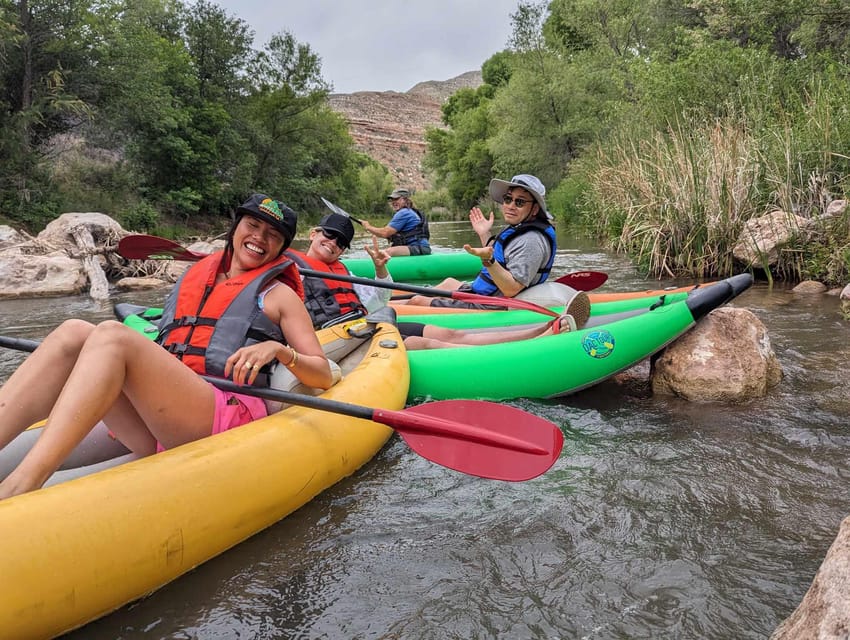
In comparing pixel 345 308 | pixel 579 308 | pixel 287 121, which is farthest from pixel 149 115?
pixel 579 308

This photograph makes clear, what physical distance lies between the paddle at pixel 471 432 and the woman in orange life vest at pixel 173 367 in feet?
0.41

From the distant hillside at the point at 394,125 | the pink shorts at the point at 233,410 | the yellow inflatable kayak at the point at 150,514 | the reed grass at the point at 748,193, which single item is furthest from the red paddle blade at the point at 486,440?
the distant hillside at the point at 394,125

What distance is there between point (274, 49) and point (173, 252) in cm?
2368

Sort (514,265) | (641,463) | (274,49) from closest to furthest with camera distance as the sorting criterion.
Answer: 1. (641,463)
2. (514,265)
3. (274,49)

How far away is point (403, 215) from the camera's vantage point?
7688 millimetres

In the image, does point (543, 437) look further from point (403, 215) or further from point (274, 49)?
point (274, 49)

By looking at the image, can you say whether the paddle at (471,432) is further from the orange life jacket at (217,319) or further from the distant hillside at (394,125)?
the distant hillside at (394,125)

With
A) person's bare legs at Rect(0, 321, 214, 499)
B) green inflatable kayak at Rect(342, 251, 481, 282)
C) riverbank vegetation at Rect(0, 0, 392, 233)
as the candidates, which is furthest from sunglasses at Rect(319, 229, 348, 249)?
riverbank vegetation at Rect(0, 0, 392, 233)

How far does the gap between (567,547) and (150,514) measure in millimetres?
1236

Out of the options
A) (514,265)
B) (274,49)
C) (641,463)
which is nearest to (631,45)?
(274,49)

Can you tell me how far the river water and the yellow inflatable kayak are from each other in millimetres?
116

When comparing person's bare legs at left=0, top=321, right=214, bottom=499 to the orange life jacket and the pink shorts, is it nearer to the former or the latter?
the pink shorts

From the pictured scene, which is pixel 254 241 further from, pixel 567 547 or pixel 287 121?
pixel 287 121

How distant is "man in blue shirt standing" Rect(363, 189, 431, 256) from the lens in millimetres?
7652
